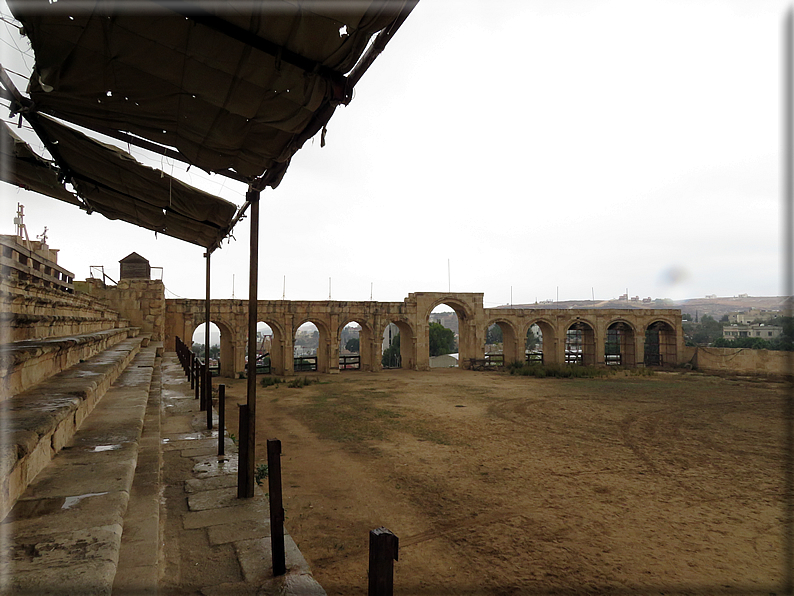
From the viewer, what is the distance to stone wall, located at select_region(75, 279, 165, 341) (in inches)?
690

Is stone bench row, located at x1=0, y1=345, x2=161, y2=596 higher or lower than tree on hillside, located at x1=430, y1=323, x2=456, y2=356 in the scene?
higher

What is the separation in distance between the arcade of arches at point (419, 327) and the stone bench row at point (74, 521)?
18.6 metres

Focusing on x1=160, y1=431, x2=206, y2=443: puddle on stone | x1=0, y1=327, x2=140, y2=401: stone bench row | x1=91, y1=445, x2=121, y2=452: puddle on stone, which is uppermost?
x1=0, y1=327, x2=140, y2=401: stone bench row

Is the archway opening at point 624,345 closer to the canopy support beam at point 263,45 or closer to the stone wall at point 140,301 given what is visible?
the stone wall at point 140,301

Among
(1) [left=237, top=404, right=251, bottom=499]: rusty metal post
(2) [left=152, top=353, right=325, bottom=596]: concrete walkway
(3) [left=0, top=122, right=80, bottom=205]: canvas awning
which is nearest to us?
(2) [left=152, top=353, right=325, bottom=596]: concrete walkway

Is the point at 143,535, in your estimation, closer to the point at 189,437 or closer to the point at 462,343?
the point at 189,437

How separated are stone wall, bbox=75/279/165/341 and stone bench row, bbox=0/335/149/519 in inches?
595

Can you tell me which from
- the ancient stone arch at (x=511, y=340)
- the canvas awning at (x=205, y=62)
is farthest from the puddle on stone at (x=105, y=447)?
the ancient stone arch at (x=511, y=340)

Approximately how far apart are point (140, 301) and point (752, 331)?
8062 cm

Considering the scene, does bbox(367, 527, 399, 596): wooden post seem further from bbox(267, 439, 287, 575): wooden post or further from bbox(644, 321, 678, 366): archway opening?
bbox(644, 321, 678, 366): archway opening

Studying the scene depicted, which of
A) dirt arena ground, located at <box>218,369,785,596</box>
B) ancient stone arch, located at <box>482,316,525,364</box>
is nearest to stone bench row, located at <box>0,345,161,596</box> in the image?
dirt arena ground, located at <box>218,369,785,596</box>

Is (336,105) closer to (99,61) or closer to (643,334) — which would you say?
(99,61)

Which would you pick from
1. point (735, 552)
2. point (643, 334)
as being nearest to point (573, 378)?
point (643, 334)

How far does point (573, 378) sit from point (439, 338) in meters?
33.4
